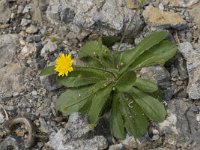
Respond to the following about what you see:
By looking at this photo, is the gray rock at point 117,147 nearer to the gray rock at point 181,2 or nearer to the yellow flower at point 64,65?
the yellow flower at point 64,65

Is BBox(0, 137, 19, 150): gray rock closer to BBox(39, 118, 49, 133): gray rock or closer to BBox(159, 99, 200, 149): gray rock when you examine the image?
BBox(39, 118, 49, 133): gray rock

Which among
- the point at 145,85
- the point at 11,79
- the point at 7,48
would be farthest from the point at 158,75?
the point at 7,48

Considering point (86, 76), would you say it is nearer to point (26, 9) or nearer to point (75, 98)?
point (75, 98)

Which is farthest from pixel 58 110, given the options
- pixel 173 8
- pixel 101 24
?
pixel 173 8

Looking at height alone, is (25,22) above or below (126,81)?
above

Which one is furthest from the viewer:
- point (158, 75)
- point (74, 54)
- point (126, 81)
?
point (74, 54)

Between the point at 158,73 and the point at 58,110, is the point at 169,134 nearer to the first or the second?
the point at 158,73
